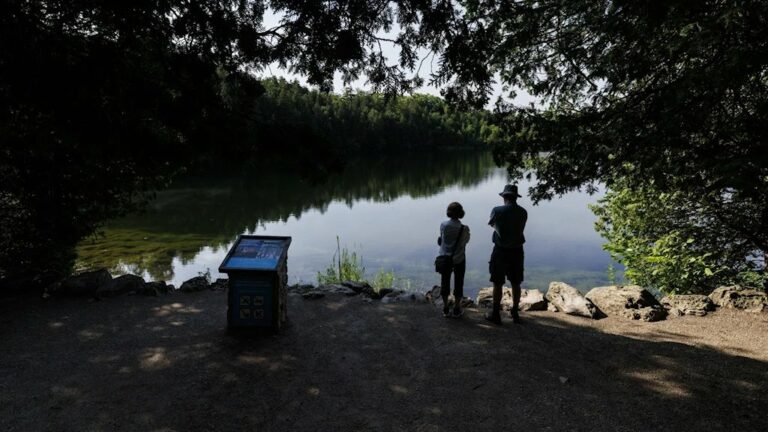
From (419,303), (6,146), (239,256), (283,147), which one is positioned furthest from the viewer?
(419,303)

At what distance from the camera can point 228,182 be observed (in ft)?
125

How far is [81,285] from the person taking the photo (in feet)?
26.0

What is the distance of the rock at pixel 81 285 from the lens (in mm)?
7887

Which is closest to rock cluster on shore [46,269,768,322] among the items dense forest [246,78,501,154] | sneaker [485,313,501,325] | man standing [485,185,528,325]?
sneaker [485,313,501,325]

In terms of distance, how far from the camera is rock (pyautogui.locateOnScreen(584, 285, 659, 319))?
7546 millimetres

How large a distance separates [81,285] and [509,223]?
7.24 metres

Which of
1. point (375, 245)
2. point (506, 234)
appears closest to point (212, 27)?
point (506, 234)

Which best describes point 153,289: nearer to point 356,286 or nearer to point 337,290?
point 337,290

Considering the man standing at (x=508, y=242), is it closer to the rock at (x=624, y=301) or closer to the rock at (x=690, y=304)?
the rock at (x=624, y=301)

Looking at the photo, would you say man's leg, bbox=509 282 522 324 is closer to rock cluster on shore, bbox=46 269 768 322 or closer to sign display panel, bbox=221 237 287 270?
rock cluster on shore, bbox=46 269 768 322

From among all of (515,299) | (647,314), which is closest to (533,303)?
(515,299)

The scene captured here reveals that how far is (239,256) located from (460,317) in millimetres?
3303

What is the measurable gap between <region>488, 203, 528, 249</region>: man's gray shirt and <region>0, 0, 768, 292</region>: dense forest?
508mm

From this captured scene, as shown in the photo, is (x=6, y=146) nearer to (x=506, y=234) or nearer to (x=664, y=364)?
(x=506, y=234)
